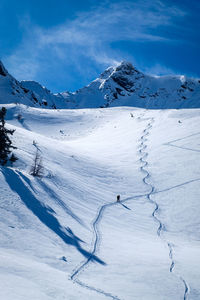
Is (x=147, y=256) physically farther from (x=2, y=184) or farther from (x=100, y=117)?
(x=100, y=117)

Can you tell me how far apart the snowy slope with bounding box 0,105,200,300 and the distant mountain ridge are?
118m

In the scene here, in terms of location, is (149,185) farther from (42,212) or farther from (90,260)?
(90,260)

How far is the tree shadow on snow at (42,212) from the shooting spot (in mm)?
7842

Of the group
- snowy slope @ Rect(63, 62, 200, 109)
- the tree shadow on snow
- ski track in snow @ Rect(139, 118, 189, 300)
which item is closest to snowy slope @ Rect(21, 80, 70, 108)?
snowy slope @ Rect(63, 62, 200, 109)

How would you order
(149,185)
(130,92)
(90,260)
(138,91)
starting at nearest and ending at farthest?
(90,260) → (149,185) → (138,91) → (130,92)

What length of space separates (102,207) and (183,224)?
15.1 feet

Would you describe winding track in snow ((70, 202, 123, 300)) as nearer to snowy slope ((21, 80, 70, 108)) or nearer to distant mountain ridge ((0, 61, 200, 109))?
distant mountain ridge ((0, 61, 200, 109))

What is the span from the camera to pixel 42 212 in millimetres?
8828

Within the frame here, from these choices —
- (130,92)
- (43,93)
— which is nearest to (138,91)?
(130,92)

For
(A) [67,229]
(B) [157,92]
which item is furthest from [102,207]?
(B) [157,92]

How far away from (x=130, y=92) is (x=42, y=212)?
159m

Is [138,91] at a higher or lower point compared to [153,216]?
higher

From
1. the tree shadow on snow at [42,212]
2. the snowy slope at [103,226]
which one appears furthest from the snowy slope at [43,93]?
the tree shadow on snow at [42,212]

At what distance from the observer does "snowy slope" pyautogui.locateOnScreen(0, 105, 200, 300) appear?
5730 mm
